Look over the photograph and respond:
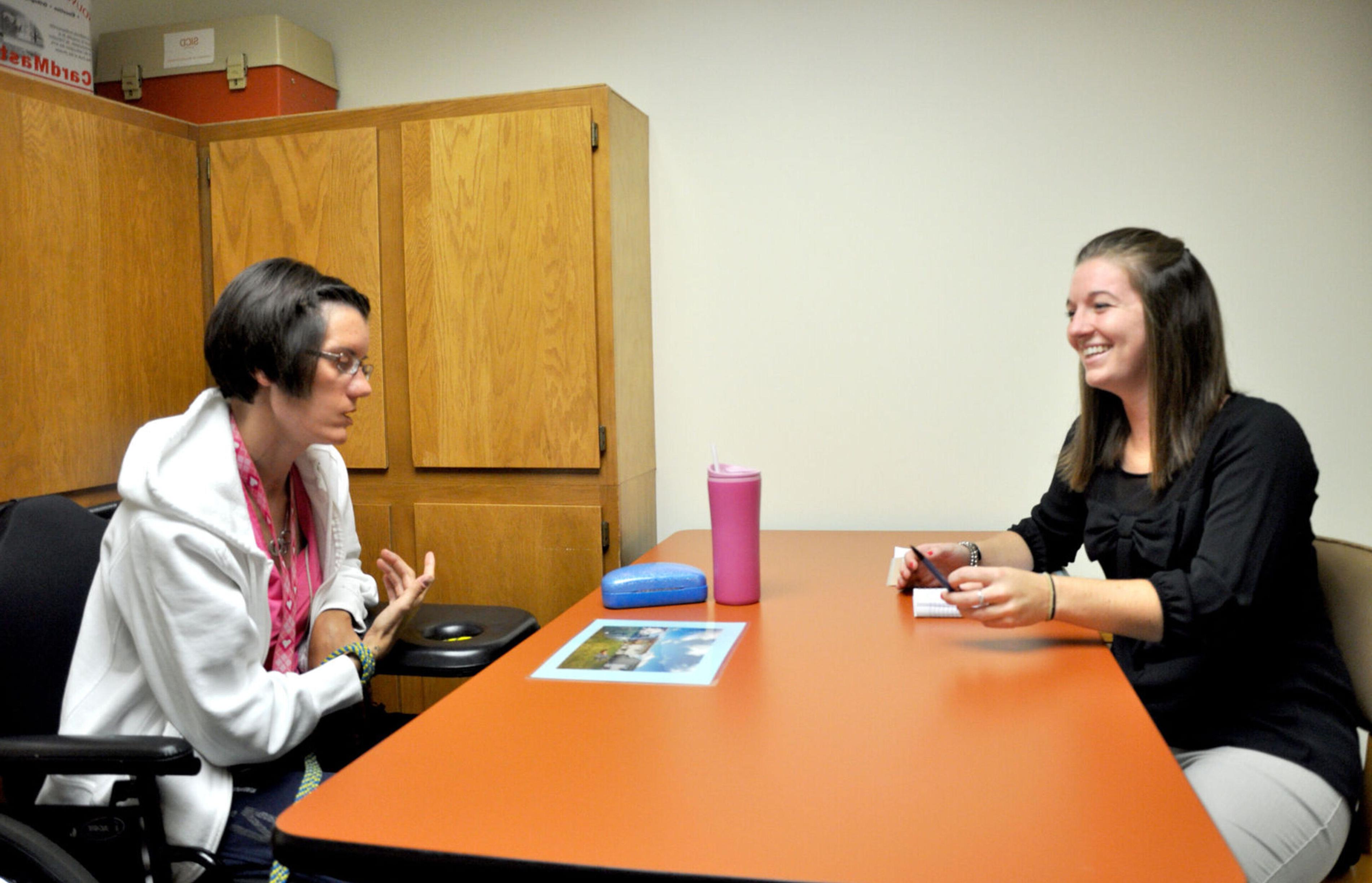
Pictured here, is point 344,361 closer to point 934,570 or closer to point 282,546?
point 282,546

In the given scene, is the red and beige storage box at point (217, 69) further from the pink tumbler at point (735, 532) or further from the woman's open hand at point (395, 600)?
the pink tumbler at point (735, 532)

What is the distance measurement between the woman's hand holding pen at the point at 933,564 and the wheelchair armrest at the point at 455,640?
64 cm

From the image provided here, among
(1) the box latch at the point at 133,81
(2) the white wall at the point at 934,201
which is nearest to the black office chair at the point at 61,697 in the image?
(2) the white wall at the point at 934,201

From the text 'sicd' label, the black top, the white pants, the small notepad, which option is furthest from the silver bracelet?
the text 'sicd' label

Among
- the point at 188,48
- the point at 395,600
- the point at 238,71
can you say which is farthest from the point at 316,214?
the point at 395,600

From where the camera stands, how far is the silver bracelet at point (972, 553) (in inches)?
72.5

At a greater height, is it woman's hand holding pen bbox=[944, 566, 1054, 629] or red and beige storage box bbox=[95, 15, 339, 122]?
red and beige storage box bbox=[95, 15, 339, 122]

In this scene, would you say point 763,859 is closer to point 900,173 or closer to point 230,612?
point 230,612

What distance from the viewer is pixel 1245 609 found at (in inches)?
53.9

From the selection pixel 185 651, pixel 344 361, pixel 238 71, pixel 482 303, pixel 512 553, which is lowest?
pixel 512 553

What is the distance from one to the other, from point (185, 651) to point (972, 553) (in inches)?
51.2

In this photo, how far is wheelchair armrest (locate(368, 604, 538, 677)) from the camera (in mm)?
1567

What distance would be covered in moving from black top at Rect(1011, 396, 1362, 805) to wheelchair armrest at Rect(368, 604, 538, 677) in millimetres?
980

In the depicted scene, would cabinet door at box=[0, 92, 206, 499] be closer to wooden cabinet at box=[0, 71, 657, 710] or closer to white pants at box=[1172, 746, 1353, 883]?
wooden cabinet at box=[0, 71, 657, 710]
